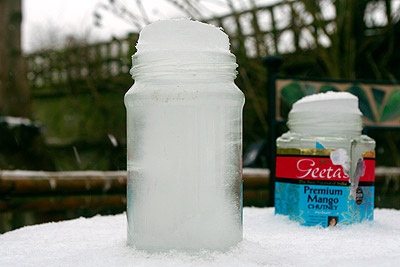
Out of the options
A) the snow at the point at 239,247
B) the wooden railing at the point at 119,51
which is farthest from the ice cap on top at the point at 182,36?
the wooden railing at the point at 119,51

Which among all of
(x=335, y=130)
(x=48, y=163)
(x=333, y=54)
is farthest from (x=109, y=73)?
(x=335, y=130)

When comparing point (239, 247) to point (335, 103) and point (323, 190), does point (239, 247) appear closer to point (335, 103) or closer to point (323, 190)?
point (323, 190)

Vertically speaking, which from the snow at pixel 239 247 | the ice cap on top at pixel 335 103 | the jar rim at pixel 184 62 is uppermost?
the jar rim at pixel 184 62

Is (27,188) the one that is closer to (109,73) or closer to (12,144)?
(12,144)

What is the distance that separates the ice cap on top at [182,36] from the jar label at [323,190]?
398 millimetres

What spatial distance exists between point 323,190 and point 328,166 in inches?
2.1

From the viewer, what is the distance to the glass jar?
103cm

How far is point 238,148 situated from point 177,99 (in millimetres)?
141

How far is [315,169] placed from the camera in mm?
1034

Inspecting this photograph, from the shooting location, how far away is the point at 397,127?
201 cm

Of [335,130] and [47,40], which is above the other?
[47,40]

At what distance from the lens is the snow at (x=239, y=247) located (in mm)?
713

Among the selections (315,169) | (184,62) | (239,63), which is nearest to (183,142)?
(184,62)

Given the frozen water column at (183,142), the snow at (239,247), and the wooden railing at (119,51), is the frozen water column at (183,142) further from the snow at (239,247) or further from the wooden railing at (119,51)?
the wooden railing at (119,51)
